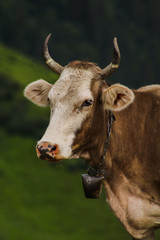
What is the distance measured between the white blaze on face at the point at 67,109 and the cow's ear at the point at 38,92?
0.65 meters

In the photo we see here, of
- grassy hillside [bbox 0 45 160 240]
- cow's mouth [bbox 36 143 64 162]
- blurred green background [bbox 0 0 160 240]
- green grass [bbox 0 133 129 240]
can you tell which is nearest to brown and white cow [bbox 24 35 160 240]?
cow's mouth [bbox 36 143 64 162]

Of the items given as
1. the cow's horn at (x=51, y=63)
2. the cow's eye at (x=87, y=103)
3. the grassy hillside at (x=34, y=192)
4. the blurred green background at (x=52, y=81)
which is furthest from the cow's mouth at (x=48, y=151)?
the grassy hillside at (x=34, y=192)

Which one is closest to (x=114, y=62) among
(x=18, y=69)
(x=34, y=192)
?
(x=34, y=192)

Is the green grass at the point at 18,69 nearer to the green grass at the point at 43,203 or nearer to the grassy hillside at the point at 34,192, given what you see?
the grassy hillside at the point at 34,192

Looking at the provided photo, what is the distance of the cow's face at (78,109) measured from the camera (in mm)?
7352

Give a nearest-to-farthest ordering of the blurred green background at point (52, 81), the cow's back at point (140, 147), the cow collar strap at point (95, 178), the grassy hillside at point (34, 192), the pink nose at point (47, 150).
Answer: the pink nose at point (47, 150), the cow collar strap at point (95, 178), the cow's back at point (140, 147), the grassy hillside at point (34, 192), the blurred green background at point (52, 81)

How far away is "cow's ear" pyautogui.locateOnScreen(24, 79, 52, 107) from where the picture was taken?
8.47m

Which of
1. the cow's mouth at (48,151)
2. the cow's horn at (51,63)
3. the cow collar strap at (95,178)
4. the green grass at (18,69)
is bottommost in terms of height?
the cow collar strap at (95,178)

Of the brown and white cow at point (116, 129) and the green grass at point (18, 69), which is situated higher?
the green grass at point (18, 69)

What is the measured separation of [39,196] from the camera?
173 feet

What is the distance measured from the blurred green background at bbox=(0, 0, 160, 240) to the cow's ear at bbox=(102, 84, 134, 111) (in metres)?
30.1

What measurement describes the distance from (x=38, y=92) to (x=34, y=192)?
4536 cm

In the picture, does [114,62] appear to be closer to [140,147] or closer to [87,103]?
[87,103]

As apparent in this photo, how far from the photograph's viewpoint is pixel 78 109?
299 inches
